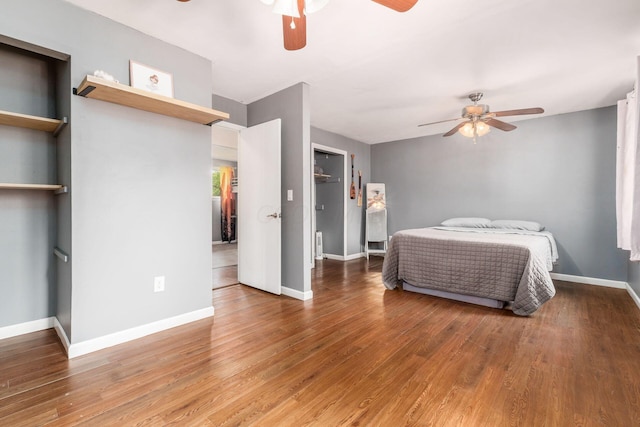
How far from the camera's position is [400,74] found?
2.98m

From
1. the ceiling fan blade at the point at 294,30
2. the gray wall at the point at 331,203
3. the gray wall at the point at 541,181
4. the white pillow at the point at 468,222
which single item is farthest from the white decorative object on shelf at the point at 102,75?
the gray wall at the point at 541,181

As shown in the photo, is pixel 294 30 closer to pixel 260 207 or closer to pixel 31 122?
pixel 31 122

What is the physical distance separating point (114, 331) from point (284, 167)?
216 centimetres

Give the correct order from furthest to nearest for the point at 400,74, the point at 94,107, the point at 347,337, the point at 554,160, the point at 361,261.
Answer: the point at 361,261 → the point at 554,160 → the point at 400,74 → the point at 347,337 → the point at 94,107

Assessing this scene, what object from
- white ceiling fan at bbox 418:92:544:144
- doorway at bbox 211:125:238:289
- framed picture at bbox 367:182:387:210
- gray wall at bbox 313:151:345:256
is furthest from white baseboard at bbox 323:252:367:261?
white ceiling fan at bbox 418:92:544:144

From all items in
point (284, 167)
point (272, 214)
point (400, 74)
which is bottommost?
point (272, 214)

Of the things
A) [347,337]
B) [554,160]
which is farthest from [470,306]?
[554,160]

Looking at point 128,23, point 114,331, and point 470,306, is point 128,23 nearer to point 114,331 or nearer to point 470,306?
point 114,331

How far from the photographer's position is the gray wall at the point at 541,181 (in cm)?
391

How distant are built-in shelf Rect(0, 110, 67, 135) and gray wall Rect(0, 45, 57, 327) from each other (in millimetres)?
97

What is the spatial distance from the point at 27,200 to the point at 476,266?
3.93 m

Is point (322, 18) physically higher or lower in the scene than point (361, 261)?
higher

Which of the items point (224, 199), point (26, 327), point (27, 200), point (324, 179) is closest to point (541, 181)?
point (324, 179)

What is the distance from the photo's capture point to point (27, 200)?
2.22 meters
